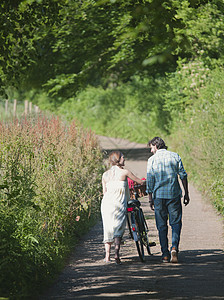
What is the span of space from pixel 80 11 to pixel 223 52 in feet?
17.0

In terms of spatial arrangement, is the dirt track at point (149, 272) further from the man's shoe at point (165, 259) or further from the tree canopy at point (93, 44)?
the tree canopy at point (93, 44)

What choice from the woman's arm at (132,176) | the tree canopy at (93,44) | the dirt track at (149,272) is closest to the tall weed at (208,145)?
the dirt track at (149,272)

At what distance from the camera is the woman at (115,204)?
818cm

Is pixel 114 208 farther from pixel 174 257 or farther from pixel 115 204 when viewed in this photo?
pixel 174 257

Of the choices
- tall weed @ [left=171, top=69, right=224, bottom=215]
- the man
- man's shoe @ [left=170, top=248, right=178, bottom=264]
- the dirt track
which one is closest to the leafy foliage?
tall weed @ [left=171, top=69, right=224, bottom=215]

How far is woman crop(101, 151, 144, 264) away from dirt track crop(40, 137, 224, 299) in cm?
34

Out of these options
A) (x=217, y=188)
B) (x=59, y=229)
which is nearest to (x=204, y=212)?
(x=217, y=188)

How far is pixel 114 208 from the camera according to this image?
27.0 ft

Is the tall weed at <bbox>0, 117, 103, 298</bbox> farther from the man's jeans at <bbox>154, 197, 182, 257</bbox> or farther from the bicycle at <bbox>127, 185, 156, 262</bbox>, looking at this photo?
the man's jeans at <bbox>154, 197, 182, 257</bbox>

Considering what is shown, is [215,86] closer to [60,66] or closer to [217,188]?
[217,188]

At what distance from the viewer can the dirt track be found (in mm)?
6398

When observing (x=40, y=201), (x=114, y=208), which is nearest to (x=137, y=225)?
(x=114, y=208)

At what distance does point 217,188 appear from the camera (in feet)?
40.6

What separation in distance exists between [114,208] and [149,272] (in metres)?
1.10
